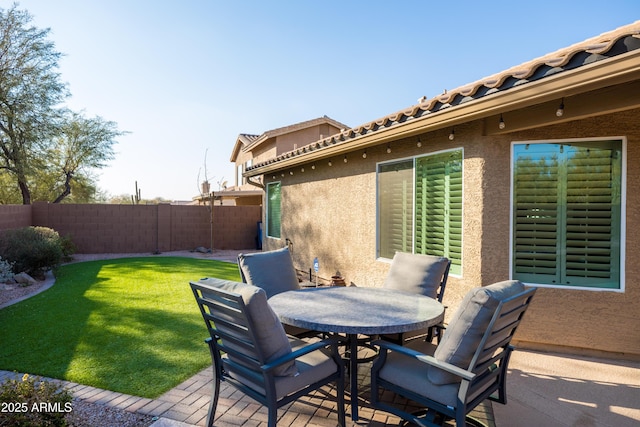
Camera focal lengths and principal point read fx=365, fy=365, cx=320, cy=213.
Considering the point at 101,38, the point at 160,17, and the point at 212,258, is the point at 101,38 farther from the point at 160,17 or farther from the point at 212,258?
the point at 212,258

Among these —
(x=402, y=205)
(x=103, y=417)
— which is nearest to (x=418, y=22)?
(x=402, y=205)

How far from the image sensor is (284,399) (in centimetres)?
266

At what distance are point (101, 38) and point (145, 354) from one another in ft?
33.5

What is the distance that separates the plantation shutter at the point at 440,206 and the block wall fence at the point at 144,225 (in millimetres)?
12468

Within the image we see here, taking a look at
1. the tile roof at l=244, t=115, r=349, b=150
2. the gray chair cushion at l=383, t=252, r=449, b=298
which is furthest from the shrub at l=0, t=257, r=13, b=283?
the tile roof at l=244, t=115, r=349, b=150

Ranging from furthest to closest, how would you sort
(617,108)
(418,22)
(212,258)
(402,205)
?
(212,258) → (418,22) → (402,205) → (617,108)

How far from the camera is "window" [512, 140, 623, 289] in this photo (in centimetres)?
455

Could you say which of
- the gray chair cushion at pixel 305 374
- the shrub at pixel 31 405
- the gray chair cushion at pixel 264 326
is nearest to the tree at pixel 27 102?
the shrub at pixel 31 405

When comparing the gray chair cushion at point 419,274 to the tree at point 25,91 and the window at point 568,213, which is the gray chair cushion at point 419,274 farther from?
the tree at point 25,91

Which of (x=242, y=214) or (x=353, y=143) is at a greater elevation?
(x=353, y=143)

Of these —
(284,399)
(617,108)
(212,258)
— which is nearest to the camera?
(284,399)

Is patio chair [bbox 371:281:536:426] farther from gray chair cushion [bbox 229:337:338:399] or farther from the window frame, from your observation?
the window frame

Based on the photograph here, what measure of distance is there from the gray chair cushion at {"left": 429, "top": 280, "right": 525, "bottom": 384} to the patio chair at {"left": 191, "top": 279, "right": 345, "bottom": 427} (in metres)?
0.89

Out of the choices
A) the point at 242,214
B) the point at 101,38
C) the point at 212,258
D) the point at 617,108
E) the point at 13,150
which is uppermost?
the point at 101,38
